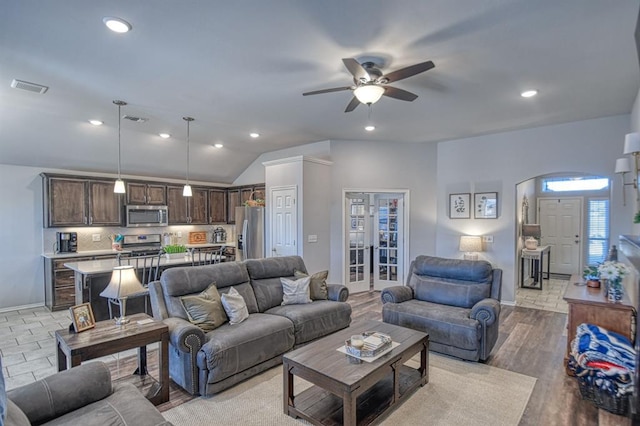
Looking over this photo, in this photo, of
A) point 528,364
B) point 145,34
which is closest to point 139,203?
point 145,34

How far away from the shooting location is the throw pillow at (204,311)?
10.5 ft

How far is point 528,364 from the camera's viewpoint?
3.53 metres

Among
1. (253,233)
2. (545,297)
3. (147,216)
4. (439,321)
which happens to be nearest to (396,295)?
(439,321)

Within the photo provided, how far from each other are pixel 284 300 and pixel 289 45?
112 inches

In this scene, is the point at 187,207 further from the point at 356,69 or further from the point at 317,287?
the point at 356,69

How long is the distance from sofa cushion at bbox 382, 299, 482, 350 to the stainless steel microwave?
5344 mm

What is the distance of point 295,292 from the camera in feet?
13.8

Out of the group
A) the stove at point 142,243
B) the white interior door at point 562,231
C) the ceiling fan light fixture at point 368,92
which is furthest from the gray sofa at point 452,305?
the white interior door at point 562,231

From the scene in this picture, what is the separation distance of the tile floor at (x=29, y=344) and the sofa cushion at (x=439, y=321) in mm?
3150

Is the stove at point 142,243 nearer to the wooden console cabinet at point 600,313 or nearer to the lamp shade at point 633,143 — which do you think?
the wooden console cabinet at point 600,313

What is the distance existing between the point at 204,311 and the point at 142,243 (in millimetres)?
4694

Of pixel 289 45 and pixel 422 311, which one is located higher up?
pixel 289 45

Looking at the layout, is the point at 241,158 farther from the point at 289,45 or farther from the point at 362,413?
the point at 362,413

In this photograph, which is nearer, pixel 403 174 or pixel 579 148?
pixel 579 148
